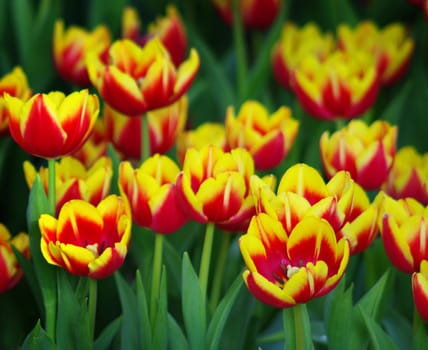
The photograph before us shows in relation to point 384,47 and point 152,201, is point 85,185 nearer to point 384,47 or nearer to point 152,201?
point 152,201

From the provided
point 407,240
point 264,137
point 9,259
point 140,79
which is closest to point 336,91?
point 264,137

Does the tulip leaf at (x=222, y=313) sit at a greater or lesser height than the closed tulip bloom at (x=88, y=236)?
lesser

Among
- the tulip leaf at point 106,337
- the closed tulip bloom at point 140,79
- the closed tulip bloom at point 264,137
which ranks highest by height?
the closed tulip bloom at point 140,79

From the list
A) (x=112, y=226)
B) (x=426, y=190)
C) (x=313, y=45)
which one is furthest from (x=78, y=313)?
(x=313, y=45)

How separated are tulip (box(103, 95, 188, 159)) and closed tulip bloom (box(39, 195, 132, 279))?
22cm

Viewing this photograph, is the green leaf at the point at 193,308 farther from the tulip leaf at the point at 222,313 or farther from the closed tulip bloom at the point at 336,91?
the closed tulip bloom at the point at 336,91

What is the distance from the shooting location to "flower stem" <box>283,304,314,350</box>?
0.94 meters

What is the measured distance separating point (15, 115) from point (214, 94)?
0.70 m

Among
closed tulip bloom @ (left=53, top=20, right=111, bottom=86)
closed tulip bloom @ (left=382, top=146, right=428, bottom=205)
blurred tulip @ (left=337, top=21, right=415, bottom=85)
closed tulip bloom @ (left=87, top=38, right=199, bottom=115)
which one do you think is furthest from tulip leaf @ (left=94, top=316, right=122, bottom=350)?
blurred tulip @ (left=337, top=21, right=415, bottom=85)

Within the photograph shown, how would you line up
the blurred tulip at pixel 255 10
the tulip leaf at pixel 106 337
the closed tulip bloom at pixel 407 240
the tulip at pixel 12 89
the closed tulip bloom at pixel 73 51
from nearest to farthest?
the closed tulip bloom at pixel 407 240 < the tulip leaf at pixel 106 337 < the tulip at pixel 12 89 < the closed tulip bloom at pixel 73 51 < the blurred tulip at pixel 255 10

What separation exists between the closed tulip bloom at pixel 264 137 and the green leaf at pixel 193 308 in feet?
0.80

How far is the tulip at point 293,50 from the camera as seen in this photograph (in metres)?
1.57

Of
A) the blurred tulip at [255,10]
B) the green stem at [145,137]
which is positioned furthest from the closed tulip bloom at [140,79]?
the blurred tulip at [255,10]

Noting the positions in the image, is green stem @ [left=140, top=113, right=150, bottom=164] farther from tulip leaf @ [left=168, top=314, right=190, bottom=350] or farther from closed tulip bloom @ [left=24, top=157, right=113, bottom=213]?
tulip leaf @ [left=168, top=314, right=190, bottom=350]
